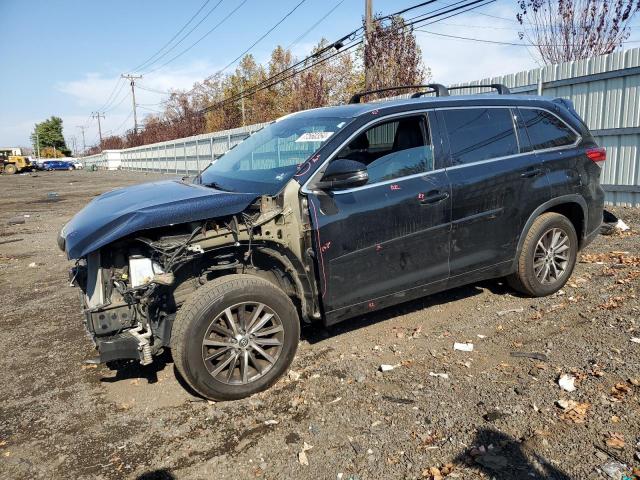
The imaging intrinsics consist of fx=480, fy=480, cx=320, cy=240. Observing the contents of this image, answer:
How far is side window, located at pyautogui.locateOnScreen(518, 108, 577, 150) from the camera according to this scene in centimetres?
458

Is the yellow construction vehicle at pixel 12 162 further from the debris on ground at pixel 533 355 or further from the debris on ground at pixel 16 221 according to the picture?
the debris on ground at pixel 533 355

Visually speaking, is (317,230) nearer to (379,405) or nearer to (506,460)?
(379,405)

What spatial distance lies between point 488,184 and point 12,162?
62519mm

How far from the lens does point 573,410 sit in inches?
117

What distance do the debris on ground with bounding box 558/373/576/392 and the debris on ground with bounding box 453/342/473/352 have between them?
73cm

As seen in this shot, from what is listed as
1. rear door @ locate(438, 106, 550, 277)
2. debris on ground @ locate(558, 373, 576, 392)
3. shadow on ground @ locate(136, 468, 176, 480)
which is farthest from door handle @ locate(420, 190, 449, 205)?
shadow on ground @ locate(136, 468, 176, 480)

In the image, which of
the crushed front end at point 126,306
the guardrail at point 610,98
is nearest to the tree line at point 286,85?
the guardrail at point 610,98

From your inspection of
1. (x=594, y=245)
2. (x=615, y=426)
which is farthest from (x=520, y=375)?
(x=594, y=245)

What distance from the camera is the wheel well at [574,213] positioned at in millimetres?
4840

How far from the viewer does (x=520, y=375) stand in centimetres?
344

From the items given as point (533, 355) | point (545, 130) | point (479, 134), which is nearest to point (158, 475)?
point (533, 355)

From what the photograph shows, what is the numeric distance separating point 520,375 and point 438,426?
92 centimetres

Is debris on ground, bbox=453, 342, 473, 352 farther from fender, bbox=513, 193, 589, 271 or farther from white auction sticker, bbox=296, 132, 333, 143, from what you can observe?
white auction sticker, bbox=296, 132, 333, 143

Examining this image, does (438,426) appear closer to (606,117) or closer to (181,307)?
(181,307)
